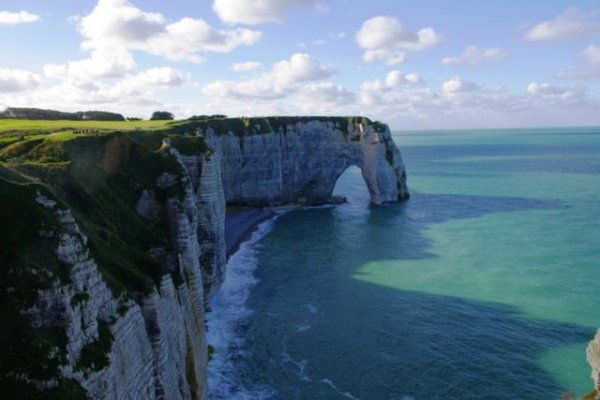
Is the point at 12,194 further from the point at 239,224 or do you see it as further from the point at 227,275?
the point at 239,224

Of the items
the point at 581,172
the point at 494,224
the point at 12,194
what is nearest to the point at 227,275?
the point at 12,194

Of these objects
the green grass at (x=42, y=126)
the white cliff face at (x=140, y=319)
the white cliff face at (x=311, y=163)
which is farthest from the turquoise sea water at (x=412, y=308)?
the green grass at (x=42, y=126)

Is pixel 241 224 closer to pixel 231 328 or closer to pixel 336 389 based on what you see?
pixel 231 328

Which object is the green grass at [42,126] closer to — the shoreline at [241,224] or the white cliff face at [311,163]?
the shoreline at [241,224]

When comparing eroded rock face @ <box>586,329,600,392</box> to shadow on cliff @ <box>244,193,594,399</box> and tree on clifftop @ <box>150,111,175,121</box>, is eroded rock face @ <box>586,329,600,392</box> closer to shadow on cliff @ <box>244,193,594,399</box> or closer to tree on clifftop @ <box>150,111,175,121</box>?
shadow on cliff @ <box>244,193,594,399</box>

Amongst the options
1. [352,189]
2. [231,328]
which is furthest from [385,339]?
[352,189]

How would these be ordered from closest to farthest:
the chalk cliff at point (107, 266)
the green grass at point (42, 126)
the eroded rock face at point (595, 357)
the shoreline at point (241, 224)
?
the chalk cliff at point (107, 266)
the eroded rock face at point (595, 357)
the green grass at point (42, 126)
the shoreline at point (241, 224)

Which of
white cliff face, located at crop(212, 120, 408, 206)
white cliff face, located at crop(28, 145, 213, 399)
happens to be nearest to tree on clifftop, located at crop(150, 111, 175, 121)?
white cliff face, located at crop(212, 120, 408, 206)
